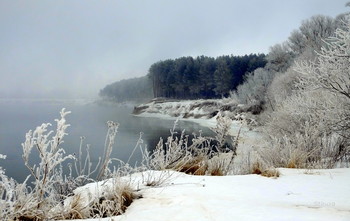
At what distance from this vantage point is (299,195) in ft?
13.1

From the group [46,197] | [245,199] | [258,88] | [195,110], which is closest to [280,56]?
[258,88]

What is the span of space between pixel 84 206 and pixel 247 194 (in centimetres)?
215

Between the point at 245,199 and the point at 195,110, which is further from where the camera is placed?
the point at 195,110

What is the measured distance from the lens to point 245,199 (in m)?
3.77

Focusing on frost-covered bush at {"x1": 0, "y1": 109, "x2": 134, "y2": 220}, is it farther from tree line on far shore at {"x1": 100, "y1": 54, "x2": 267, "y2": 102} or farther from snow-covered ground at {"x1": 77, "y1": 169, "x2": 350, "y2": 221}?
tree line on far shore at {"x1": 100, "y1": 54, "x2": 267, "y2": 102}

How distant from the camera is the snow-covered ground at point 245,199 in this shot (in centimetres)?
311

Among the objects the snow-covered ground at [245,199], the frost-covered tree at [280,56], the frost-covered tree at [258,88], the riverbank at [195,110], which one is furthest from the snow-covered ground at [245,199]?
the frost-covered tree at [280,56]

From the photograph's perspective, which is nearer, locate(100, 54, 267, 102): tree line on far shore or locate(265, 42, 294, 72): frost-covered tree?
locate(265, 42, 294, 72): frost-covered tree

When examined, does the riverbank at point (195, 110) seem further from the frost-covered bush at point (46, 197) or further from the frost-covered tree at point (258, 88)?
the frost-covered bush at point (46, 197)

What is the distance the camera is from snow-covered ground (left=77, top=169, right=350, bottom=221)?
311cm

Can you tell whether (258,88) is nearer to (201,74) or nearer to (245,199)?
(201,74)

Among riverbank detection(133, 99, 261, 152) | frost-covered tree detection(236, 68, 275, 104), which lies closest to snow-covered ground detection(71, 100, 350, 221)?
riverbank detection(133, 99, 261, 152)

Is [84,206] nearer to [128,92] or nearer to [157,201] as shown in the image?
[157,201]

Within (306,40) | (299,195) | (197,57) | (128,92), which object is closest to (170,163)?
(299,195)
